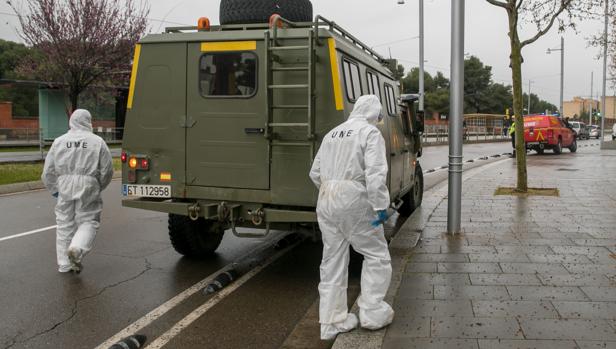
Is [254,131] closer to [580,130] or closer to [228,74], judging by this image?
[228,74]

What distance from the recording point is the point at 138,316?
470 cm

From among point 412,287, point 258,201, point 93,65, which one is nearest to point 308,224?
point 258,201

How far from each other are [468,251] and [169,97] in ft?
11.7

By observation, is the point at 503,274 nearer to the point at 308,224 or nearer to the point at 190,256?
the point at 308,224

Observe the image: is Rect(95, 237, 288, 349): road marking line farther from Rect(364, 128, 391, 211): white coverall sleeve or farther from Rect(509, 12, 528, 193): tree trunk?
Rect(509, 12, 528, 193): tree trunk

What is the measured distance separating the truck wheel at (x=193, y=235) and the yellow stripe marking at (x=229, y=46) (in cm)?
178

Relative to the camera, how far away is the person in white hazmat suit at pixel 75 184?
595 centimetres

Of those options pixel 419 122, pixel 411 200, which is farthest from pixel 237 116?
pixel 411 200

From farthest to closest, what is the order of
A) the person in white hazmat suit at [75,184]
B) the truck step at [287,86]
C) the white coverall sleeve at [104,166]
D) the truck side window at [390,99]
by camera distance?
1. the truck side window at [390,99]
2. the white coverall sleeve at [104,166]
3. the person in white hazmat suit at [75,184]
4. the truck step at [287,86]

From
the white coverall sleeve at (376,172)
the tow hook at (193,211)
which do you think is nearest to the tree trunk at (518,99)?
the tow hook at (193,211)

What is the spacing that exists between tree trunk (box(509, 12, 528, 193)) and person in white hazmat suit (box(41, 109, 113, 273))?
793cm

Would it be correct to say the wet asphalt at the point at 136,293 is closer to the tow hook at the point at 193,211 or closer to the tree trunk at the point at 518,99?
the tow hook at the point at 193,211

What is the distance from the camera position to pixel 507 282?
5.12 metres

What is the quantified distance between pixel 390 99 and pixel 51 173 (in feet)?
13.5
